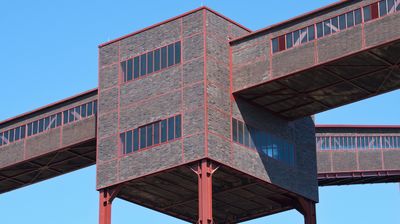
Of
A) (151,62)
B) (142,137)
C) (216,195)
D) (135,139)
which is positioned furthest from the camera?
(216,195)

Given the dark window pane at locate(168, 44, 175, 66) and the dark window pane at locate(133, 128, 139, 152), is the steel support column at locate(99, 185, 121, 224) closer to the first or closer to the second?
the dark window pane at locate(133, 128, 139, 152)

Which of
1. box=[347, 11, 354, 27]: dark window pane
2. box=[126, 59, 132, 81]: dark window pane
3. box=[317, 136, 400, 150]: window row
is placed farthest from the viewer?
box=[317, 136, 400, 150]: window row

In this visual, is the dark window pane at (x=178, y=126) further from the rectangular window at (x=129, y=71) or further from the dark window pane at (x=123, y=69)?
the dark window pane at (x=123, y=69)

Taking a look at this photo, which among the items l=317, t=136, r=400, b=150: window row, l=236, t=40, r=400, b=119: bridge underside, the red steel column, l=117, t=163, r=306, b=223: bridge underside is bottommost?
the red steel column

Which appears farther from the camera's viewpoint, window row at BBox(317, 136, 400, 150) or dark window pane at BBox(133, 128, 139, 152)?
window row at BBox(317, 136, 400, 150)

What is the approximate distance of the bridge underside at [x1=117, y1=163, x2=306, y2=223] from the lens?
73312mm

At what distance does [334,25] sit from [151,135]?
13798 millimetres

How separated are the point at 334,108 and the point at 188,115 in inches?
409

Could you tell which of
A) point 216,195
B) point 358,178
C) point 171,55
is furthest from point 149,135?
point 358,178

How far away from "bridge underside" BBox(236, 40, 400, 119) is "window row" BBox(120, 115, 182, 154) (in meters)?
4.69

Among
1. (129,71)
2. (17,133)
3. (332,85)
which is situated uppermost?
(129,71)

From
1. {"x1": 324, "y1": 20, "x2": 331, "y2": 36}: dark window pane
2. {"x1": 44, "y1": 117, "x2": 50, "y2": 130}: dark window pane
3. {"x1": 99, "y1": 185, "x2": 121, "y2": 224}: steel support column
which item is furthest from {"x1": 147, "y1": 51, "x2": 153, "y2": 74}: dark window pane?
{"x1": 44, "y1": 117, "x2": 50, "y2": 130}: dark window pane

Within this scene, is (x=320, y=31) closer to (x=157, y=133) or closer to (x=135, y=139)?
(x=157, y=133)

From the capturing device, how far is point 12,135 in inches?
3369
